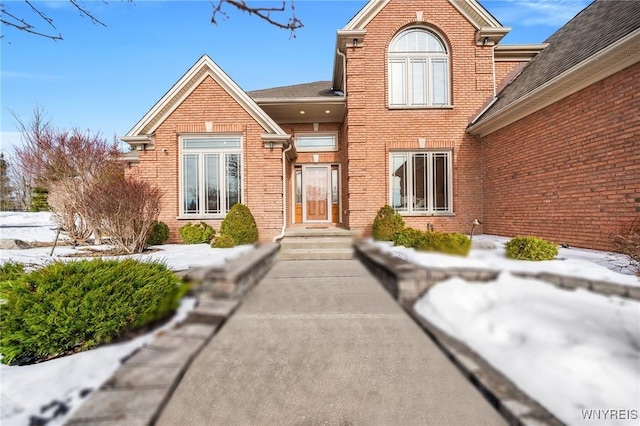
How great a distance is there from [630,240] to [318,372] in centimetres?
515

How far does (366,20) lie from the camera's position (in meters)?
10.6

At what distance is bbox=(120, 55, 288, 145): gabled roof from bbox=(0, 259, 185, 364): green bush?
7843 mm

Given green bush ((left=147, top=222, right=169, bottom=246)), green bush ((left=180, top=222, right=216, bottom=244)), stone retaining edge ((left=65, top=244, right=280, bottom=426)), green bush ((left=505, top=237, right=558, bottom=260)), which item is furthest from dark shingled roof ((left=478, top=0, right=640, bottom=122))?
green bush ((left=147, top=222, right=169, bottom=246))

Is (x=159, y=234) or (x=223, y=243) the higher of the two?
(x=223, y=243)

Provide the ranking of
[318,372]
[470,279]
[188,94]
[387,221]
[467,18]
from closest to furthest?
[470,279], [318,372], [387,221], [188,94], [467,18]

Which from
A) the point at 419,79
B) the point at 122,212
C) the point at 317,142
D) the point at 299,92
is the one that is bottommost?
the point at 122,212

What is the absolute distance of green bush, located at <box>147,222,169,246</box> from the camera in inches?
322

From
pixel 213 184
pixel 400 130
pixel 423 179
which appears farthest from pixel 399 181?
pixel 213 184

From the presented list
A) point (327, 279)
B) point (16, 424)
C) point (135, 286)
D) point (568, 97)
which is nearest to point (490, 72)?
point (568, 97)

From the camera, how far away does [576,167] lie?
6961mm

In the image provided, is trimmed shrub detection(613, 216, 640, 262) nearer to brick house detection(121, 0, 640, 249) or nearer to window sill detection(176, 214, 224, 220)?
brick house detection(121, 0, 640, 249)

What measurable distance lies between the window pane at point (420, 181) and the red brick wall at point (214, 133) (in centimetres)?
484

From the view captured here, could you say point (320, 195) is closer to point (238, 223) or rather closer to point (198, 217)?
point (198, 217)

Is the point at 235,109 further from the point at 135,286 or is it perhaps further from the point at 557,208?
the point at 557,208
